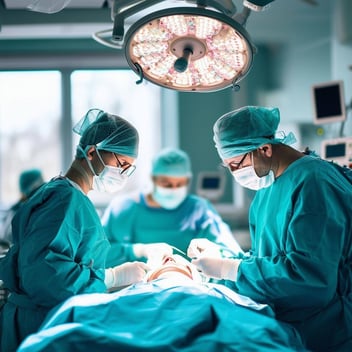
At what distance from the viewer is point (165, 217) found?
10.4 ft

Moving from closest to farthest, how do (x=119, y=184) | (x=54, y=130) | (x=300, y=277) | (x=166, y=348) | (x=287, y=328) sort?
(x=166, y=348) < (x=287, y=328) < (x=300, y=277) < (x=119, y=184) < (x=54, y=130)

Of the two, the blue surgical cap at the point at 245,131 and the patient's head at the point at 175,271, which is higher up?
the blue surgical cap at the point at 245,131

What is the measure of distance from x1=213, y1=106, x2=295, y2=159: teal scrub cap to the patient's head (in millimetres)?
531

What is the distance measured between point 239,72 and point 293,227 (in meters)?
0.56

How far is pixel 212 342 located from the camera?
4.28ft

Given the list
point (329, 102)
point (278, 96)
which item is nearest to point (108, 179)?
point (329, 102)

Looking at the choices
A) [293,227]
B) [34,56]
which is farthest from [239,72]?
[34,56]

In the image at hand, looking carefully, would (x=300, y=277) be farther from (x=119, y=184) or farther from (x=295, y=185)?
(x=119, y=184)

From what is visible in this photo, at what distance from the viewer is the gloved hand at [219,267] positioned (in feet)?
5.94

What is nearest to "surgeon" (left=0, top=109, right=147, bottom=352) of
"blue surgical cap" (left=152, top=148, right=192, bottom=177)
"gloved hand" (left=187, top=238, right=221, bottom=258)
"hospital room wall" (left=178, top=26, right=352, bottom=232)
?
"gloved hand" (left=187, top=238, right=221, bottom=258)

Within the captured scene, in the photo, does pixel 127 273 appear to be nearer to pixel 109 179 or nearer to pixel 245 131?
pixel 109 179

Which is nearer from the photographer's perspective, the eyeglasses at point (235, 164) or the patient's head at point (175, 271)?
the eyeglasses at point (235, 164)

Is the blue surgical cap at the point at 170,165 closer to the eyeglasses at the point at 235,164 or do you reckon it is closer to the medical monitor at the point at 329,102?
the medical monitor at the point at 329,102

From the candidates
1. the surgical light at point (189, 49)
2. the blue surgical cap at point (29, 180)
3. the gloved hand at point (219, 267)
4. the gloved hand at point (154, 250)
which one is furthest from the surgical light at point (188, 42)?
the blue surgical cap at point (29, 180)
